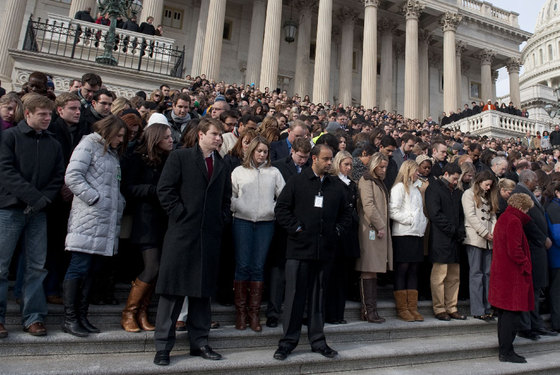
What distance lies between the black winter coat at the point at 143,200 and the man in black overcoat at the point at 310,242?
1247mm

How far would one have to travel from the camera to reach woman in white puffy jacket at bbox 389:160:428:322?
5324 mm

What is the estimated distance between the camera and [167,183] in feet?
11.9

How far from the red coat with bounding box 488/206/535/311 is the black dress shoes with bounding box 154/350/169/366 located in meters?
3.78

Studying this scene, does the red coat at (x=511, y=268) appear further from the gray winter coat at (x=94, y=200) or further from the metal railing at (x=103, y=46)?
the metal railing at (x=103, y=46)

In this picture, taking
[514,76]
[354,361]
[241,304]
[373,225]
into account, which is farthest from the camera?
[514,76]

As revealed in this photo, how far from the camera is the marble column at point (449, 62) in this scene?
90.8ft

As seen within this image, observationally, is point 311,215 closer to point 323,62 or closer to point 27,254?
point 27,254

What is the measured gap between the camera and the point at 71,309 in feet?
11.8

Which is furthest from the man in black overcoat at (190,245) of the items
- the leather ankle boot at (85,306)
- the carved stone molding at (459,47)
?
the carved stone molding at (459,47)

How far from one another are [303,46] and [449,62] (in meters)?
10.8

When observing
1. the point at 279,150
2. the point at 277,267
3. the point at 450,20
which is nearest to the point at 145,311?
the point at 277,267

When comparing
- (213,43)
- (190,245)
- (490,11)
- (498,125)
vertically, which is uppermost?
(490,11)

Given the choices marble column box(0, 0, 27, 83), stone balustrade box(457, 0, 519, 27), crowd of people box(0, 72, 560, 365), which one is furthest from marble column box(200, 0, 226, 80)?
stone balustrade box(457, 0, 519, 27)

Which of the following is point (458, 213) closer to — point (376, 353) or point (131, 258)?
point (376, 353)
